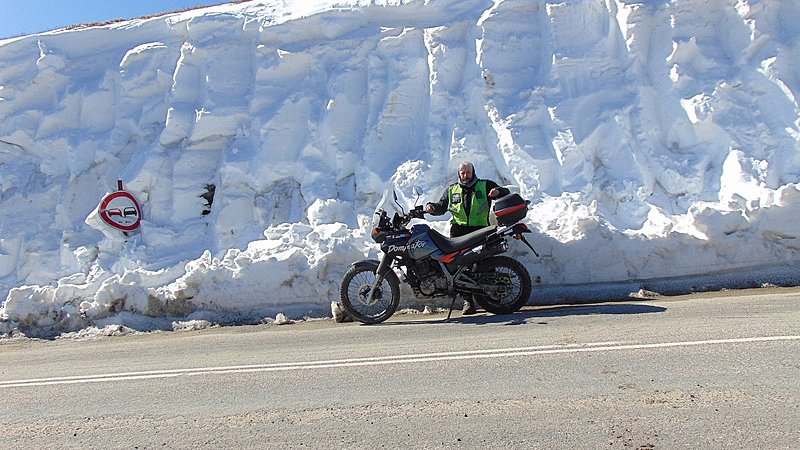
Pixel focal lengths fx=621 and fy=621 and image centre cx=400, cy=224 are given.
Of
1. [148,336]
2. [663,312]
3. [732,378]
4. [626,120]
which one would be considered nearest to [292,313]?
[148,336]

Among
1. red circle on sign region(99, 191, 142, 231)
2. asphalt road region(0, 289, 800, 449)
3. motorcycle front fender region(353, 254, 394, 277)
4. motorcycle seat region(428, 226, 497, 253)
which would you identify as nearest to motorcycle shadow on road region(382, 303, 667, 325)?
asphalt road region(0, 289, 800, 449)

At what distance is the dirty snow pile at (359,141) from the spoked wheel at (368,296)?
78cm

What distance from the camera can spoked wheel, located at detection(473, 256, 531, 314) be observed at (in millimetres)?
7695

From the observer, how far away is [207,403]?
5020 mm

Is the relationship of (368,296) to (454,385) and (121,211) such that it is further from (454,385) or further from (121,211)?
(121,211)

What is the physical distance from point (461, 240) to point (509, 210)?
27.6 inches

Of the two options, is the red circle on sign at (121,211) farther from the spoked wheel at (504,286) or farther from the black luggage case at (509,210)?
the black luggage case at (509,210)

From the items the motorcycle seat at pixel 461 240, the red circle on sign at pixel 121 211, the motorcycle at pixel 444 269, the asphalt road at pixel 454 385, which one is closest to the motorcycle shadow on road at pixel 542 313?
the asphalt road at pixel 454 385

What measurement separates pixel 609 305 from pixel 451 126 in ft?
17.0

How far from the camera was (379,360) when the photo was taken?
19.2 feet

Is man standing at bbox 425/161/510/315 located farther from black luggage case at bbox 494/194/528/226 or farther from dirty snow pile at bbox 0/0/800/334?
dirty snow pile at bbox 0/0/800/334

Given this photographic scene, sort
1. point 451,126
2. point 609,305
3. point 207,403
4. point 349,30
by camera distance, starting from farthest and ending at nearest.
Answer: point 349,30 < point 451,126 < point 609,305 < point 207,403

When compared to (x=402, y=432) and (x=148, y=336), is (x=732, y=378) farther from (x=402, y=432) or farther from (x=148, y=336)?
(x=148, y=336)

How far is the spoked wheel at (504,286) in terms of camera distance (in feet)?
25.2
